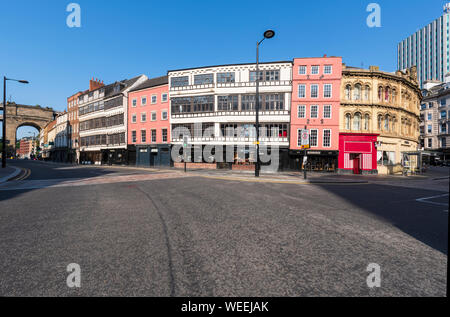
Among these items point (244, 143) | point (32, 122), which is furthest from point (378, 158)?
point (32, 122)

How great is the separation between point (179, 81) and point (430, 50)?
395 ft

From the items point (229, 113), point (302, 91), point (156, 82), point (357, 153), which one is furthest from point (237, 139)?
point (156, 82)

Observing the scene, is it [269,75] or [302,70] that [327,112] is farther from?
[269,75]

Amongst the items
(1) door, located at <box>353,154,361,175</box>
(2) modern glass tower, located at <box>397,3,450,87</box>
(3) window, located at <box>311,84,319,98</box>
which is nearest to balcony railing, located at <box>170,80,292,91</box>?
(3) window, located at <box>311,84,319,98</box>

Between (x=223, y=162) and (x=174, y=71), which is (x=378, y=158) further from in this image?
(x=174, y=71)

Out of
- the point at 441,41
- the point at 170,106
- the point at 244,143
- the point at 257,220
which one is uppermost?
the point at 441,41

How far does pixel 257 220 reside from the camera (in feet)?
15.5

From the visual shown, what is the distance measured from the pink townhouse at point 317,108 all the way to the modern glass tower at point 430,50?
3124 inches

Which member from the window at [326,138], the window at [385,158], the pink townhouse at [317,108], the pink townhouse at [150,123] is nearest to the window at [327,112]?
the pink townhouse at [317,108]

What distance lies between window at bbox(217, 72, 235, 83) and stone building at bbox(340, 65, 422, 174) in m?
13.9

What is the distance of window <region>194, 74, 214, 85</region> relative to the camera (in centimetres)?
2708

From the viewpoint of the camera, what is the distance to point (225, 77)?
26406 mm
